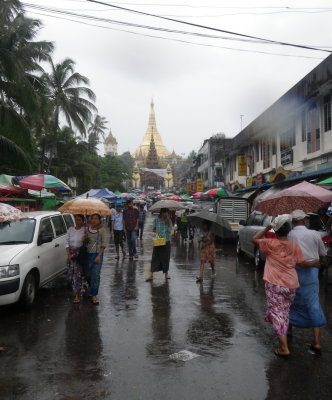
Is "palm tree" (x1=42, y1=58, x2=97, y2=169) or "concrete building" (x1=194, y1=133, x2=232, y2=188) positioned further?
"concrete building" (x1=194, y1=133, x2=232, y2=188)

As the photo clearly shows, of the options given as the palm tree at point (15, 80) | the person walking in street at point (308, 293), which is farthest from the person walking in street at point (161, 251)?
the palm tree at point (15, 80)

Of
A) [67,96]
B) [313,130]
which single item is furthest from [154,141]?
[313,130]

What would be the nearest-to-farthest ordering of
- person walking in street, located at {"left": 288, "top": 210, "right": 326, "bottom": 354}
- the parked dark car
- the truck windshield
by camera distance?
person walking in street, located at {"left": 288, "top": 210, "right": 326, "bottom": 354} → the truck windshield → the parked dark car

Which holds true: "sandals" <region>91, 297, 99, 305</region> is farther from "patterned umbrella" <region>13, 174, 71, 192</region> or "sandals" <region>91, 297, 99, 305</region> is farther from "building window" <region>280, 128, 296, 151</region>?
"building window" <region>280, 128, 296, 151</region>

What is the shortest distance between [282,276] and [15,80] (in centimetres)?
1457

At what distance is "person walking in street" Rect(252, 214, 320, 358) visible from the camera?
4.72 m

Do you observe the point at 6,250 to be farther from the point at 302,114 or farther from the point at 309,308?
the point at 302,114

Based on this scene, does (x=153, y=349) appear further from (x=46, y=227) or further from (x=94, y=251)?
(x=46, y=227)

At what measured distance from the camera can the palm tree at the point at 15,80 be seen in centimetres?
1603

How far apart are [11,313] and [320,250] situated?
192 inches

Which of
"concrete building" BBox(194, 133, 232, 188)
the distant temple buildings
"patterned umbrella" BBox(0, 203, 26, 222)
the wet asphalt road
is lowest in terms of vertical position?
the wet asphalt road

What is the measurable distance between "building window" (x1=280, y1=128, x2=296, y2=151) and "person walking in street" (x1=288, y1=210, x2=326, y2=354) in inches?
661

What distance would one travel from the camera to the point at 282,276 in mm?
4746

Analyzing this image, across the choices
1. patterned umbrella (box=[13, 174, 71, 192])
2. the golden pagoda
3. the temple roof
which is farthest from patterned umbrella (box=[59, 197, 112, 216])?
the temple roof
